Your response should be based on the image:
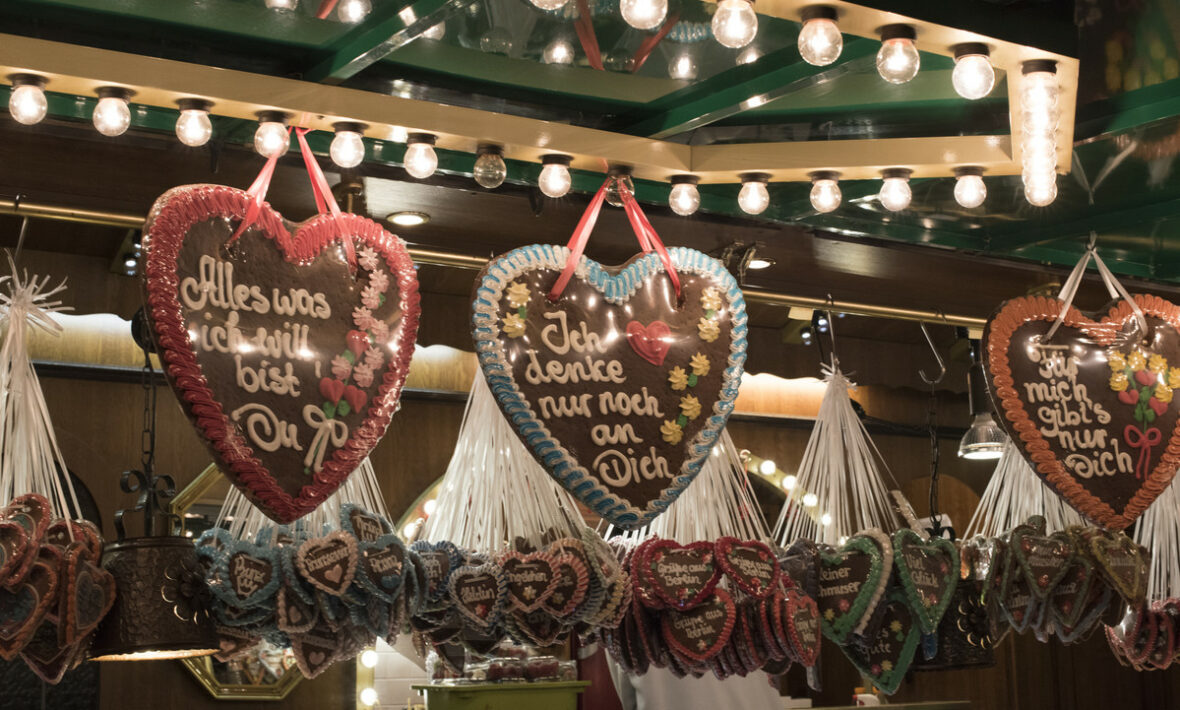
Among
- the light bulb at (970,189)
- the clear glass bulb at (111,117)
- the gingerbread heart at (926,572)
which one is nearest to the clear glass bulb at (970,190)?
the light bulb at (970,189)

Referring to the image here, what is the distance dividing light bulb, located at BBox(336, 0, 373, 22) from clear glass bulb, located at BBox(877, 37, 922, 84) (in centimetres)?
76

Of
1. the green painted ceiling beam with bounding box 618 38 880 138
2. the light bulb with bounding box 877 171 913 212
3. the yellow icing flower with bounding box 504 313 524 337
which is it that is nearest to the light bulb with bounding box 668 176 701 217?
the green painted ceiling beam with bounding box 618 38 880 138

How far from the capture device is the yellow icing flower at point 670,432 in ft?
7.15

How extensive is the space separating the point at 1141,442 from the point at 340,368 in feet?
5.42

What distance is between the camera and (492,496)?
7.96 feet

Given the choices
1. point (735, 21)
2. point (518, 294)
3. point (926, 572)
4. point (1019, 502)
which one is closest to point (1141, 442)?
point (1019, 502)

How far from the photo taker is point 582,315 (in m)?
2.19

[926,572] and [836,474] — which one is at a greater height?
[836,474]

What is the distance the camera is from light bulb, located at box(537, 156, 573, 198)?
7.57 feet

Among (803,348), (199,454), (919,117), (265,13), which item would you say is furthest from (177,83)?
(803,348)

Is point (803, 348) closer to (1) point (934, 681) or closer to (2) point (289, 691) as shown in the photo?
(1) point (934, 681)

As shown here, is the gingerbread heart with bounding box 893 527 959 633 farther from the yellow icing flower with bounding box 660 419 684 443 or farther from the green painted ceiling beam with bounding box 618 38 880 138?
the green painted ceiling beam with bounding box 618 38 880 138

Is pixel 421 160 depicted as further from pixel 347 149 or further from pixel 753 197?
pixel 753 197

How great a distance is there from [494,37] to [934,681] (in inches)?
207
